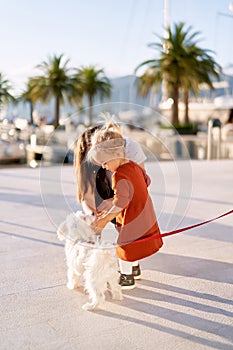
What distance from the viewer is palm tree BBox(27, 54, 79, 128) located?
134 ft

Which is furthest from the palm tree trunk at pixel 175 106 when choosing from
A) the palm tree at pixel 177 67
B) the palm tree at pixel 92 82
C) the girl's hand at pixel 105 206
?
the girl's hand at pixel 105 206

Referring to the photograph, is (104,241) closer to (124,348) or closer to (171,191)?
(124,348)

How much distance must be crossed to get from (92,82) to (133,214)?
3958 centimetres

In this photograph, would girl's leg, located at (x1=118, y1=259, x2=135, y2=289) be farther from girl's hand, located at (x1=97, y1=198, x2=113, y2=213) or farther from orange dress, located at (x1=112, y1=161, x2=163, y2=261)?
girl's hand, located at (x1=97, y1=198, x2=113, y2=213)

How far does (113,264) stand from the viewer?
318cm

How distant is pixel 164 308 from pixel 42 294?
0.85m

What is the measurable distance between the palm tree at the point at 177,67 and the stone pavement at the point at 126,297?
23.9 metres

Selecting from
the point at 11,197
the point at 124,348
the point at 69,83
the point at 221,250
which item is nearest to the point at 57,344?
the point at 124,348

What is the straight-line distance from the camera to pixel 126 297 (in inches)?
131

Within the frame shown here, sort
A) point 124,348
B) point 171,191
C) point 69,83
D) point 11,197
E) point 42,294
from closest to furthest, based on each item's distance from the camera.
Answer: point 124,348
point 42,294
point 11,197
point 171,191
point 69,83

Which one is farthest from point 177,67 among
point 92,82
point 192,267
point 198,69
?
point 192,267

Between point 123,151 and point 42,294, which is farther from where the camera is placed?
point 42,294

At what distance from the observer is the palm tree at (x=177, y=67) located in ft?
94.1

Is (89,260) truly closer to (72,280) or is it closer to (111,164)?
(72,280)
